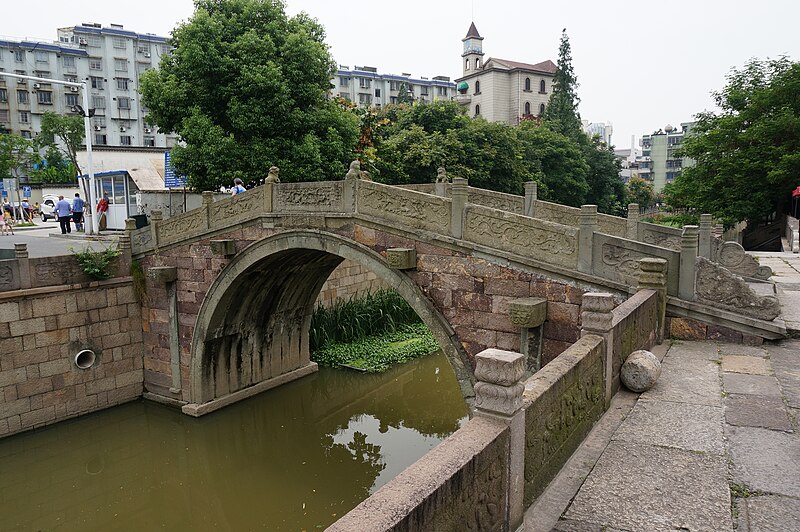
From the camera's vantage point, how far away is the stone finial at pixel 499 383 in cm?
297

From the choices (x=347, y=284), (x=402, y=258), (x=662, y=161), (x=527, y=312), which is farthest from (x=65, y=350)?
(x=662, y=161)

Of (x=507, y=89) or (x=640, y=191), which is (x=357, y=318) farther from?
(x=507, y=89)

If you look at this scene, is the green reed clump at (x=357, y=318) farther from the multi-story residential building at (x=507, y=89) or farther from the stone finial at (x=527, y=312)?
the multi-story residential building at (x=507, y=89)

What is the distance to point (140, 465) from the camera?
34.4 ft

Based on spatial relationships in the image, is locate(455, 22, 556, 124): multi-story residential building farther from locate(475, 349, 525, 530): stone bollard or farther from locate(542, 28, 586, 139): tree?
locate(475, 349, 525, 530): stone bollard

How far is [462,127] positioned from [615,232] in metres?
17.7

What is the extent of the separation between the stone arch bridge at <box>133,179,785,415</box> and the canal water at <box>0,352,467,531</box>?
99cm

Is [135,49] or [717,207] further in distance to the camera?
[135,49]

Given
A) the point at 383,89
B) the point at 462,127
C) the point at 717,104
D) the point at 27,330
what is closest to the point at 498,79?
the point at 383,89

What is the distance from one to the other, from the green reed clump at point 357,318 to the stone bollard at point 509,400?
1281 centimetres

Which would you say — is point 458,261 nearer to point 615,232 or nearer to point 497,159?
point 615,232

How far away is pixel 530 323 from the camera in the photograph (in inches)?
274

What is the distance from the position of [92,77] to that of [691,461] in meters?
50.3

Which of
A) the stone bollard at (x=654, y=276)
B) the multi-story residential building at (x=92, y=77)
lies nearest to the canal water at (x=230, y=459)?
the stone bollard at (x=654, y=276)
